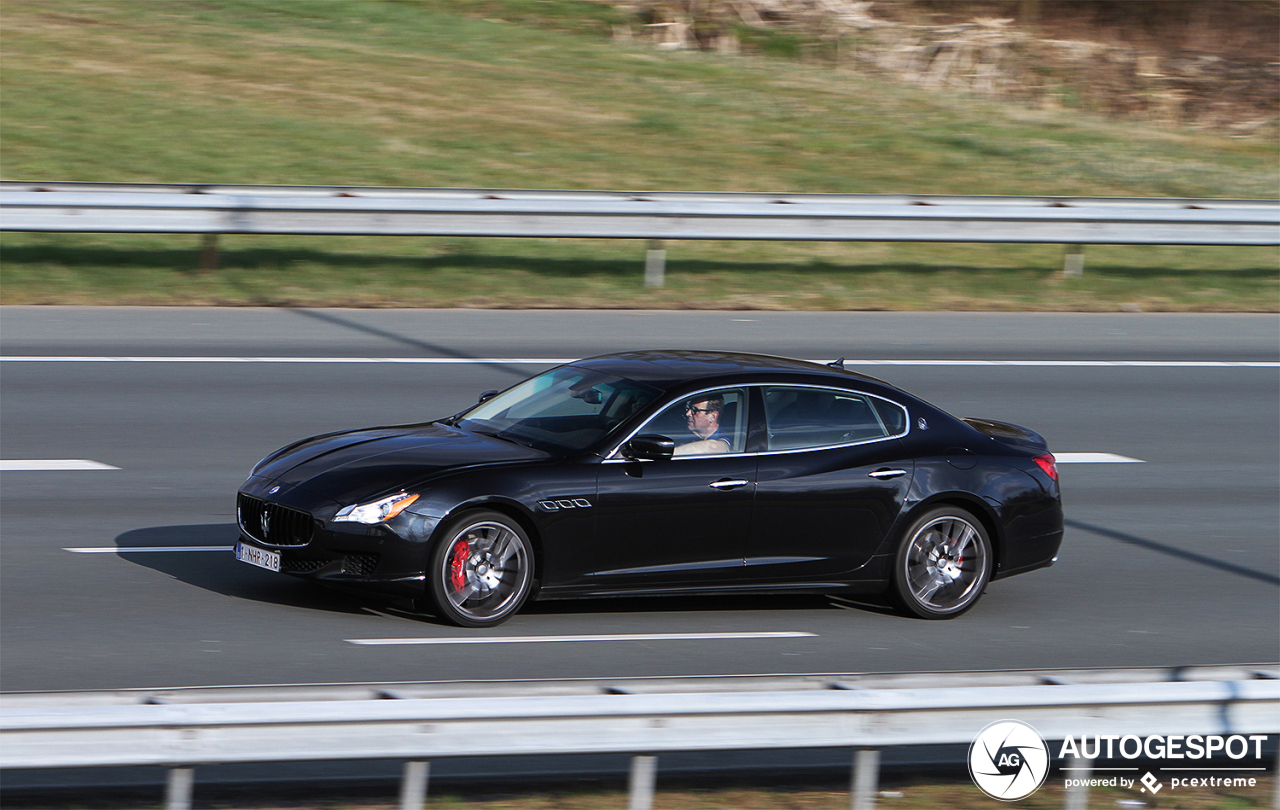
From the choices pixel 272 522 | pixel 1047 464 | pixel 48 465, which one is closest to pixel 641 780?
pixel 272 522

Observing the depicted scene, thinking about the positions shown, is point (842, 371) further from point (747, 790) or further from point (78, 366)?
point (78, 366)

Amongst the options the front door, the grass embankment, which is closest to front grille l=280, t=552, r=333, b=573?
the front door

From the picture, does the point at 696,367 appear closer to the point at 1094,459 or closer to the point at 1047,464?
the point at 1047,464

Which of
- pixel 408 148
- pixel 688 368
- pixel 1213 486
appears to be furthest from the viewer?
pixel 408 148

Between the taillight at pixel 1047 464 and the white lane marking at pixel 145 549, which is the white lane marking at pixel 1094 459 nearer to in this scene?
the taillight at pixel 1047 464

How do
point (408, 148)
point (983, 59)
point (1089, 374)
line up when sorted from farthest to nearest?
point (983, 59) → point (408, 148) → point (1089, 374)

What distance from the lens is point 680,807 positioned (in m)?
6.13

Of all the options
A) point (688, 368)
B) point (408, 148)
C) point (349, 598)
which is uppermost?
point (408, 148)

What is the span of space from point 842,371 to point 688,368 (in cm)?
98

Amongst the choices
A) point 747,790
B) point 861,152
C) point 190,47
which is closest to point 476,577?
point 747,790

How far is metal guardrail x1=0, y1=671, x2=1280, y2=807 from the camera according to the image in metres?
5.03

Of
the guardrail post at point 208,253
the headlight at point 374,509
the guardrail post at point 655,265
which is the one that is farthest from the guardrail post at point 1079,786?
the guardrail post at point 208,253

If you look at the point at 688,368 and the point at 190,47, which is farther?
the point at 190,47
